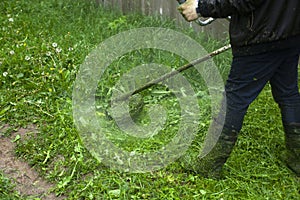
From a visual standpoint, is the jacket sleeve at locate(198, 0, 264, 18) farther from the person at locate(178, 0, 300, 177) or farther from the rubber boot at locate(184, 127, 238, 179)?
the rubber boot at locate(184, 127, 238, 179)

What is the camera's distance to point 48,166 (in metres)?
3.16

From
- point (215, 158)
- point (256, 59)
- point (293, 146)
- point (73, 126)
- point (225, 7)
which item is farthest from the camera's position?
point (73, 126)

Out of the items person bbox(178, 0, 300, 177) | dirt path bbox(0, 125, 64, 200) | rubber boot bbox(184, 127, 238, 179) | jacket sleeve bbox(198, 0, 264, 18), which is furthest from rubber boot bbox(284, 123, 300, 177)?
dirt path bbox(0, 125, 64, 200)

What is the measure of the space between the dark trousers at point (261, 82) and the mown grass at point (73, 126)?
408 millimetres

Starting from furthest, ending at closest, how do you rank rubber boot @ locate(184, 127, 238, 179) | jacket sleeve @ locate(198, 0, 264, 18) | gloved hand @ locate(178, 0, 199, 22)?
rubber boot @ locate(184, 127, 238, 179) < gloved hand @ locate(178, 0, 199, 22) < jacket sleeve @ locate(198, 0, 264, 18)

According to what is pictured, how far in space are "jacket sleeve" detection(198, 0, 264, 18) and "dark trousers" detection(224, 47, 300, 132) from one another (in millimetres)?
290

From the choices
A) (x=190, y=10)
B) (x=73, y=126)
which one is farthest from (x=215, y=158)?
(x=73, y=126)

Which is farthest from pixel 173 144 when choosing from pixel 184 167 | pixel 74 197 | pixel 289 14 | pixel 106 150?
pixel 289 14

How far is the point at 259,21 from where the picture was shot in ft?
7.93

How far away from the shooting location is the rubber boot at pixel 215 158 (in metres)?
2.86

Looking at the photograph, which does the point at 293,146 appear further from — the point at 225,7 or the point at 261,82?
the point at 225,7

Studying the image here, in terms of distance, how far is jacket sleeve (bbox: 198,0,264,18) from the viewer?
2346mm

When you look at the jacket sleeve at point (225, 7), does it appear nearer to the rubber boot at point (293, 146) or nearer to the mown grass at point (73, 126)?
the rubber boot at point (293, 146)

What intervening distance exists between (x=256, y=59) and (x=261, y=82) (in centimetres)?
16
